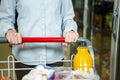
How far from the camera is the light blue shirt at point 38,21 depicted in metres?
1.48

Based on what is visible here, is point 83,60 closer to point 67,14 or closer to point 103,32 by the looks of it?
point 67,14

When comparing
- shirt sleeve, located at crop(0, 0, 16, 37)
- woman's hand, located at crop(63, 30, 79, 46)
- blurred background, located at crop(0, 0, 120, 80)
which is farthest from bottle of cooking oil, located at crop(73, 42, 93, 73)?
blurred background, located at crop(0, 0, 120, 80)

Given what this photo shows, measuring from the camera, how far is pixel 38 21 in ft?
4.89

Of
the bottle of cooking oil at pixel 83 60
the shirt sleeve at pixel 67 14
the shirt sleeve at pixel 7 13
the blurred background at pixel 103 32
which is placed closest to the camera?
the bottle of cooking oil at pixel 83 60

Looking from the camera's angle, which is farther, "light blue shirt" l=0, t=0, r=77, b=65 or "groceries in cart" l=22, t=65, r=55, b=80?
"light blue shirt" l=0, t=0, r=77, b=65

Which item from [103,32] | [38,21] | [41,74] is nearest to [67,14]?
[38,21]

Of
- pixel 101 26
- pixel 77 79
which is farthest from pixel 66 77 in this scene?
pixel 101 26

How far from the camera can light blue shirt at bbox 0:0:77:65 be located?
4.85 ft

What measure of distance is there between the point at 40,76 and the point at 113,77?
1818 millimetres

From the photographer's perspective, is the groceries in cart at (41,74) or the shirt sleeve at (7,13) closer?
the groceries in cart at (41,74)

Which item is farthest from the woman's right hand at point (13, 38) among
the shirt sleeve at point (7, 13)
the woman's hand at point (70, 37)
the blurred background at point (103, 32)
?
the blurred background at point (103, 32)

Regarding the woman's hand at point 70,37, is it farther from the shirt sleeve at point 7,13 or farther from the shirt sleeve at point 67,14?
the shirt sleeve at point 7,13

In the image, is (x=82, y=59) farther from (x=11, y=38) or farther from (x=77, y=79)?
(x=11, y=38)

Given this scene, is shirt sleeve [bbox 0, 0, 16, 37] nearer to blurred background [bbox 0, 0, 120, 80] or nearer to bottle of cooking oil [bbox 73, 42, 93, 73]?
bottle of cooking oil [bbox 73, 42, 93, 73]
